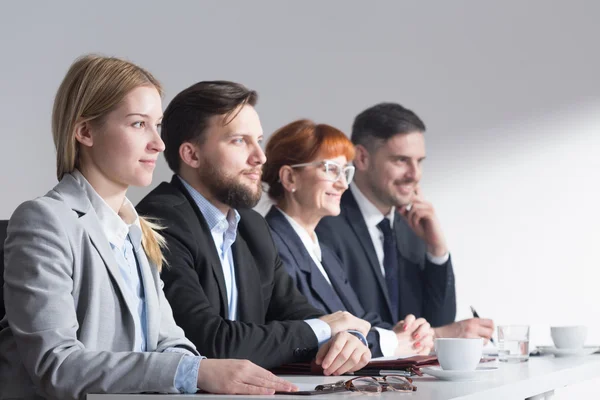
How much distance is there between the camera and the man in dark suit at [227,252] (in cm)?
207

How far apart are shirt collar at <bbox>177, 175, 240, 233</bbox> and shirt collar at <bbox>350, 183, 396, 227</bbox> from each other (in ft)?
4.97

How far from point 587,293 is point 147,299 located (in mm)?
3067

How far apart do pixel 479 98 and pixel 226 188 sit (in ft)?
7.89

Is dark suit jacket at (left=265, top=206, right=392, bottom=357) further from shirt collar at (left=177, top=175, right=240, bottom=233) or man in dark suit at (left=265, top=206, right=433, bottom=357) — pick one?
shirt collar at (left=177, top=175, right=240, bottom=233)

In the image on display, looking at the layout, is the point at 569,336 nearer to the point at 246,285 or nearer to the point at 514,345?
the point at 514,345

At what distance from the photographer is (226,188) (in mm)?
2475

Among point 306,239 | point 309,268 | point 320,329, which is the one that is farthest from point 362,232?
point 320,329

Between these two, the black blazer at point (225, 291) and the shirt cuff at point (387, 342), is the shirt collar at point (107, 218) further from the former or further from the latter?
the shirt cuff at point (387, 342)

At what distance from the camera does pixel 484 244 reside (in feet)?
14.8

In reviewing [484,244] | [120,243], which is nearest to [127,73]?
[120,243]

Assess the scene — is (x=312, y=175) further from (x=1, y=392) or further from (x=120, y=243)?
(x=1, y=392)

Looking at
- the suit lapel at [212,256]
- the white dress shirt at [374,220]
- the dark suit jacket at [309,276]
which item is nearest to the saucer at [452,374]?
the suit lapel at [212,256]

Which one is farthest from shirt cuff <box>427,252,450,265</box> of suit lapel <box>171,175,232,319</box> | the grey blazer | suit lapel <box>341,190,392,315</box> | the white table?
the grey blazer

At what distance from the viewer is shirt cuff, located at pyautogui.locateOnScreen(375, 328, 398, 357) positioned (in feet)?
8.16
